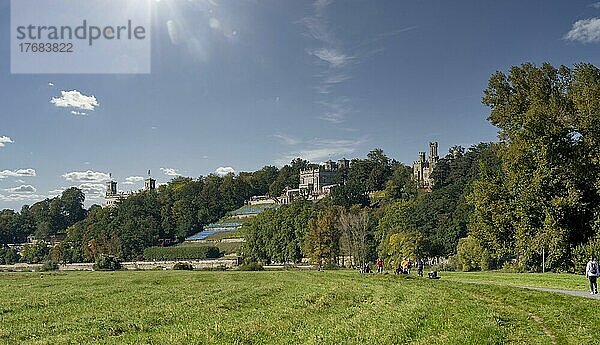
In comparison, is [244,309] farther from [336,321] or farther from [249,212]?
[249,212]

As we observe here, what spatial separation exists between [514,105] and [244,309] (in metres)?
30.8

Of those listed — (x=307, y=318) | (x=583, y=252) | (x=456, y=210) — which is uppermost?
(x=456, y=210)

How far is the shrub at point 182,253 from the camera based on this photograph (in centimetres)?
12088

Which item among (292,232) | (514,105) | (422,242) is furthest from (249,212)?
(514,105)

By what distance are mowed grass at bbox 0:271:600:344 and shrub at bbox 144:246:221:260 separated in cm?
9295

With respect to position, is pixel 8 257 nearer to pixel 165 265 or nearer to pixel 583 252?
pixel 165 265

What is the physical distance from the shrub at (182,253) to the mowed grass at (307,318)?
92945mm

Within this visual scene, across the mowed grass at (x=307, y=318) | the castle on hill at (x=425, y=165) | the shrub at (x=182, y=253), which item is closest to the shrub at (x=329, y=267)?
the shrub at (x=182, y=253)

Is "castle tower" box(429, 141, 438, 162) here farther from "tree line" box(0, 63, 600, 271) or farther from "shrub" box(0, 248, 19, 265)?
"shrub" box(0, 248, 19, 265)

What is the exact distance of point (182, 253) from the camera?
124 meters

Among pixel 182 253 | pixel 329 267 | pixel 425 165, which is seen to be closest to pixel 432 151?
pixel 425 165

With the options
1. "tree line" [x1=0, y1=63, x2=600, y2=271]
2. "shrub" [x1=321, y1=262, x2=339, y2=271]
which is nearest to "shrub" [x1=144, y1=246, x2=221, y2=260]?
"tree line" [x1=0, y1=63, x2=600, y2=271]

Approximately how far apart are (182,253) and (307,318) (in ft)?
356

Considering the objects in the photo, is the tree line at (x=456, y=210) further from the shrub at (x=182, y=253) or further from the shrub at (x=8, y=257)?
the shrub at (x=182, y=253)
